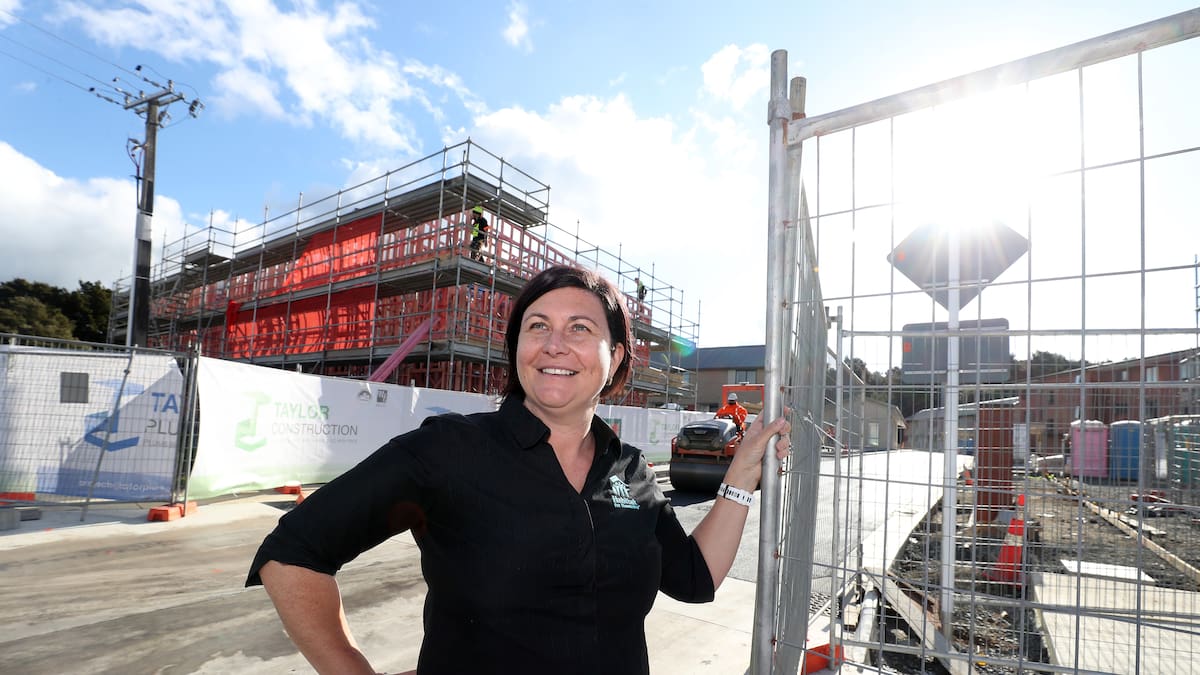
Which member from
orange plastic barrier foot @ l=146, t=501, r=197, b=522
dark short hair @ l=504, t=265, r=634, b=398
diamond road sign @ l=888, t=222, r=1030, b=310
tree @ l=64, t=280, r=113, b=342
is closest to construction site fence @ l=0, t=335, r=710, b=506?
orange plastic barrier foot @ l=146, t=501, r=197, b=522

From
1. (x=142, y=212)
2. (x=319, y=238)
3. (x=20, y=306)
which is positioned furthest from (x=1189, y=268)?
(x=20, y=306)

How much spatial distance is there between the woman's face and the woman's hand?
0.55 meters

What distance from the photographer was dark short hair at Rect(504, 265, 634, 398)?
5.52 feet

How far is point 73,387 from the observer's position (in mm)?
7348

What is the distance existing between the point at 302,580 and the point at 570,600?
0.57 m

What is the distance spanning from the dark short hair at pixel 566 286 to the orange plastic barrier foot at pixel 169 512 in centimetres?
733

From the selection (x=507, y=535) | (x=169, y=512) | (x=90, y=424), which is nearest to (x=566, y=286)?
(x=507, y=535)

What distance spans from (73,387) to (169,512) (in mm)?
2086

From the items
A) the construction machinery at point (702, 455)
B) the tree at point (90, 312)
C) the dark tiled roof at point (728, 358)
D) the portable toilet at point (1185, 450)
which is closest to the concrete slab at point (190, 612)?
the portable toilet at point (1185, 450)

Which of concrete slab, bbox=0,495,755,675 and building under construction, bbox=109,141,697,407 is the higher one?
building under construction, bbox=109,141,697,407

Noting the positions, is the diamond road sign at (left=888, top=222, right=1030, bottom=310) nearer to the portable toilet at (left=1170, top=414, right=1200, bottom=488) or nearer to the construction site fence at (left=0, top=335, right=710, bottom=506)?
the portable toilet at (left=1170, top=414, right=1200, bottom=488)

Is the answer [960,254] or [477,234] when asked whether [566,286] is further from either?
[477,234]

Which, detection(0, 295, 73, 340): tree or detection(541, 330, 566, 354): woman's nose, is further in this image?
detection(0, 295, 73, 340): tree

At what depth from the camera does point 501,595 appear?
1.29 m
